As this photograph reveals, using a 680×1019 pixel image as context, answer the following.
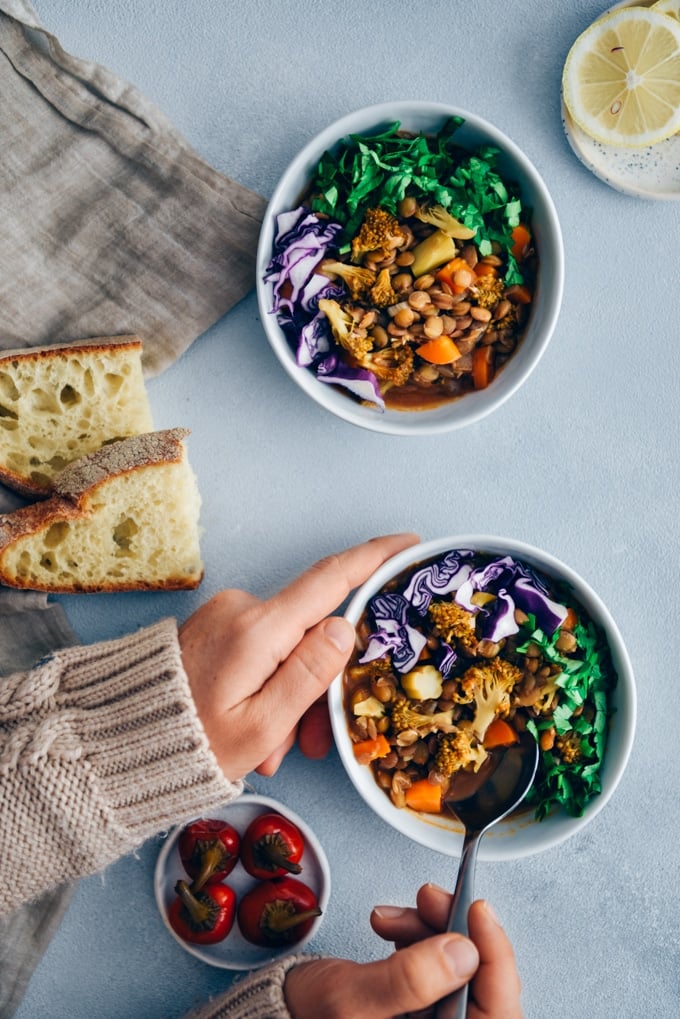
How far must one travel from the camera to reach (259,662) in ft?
6.49

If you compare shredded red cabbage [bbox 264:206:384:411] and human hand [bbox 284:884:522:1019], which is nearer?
human hand [bbox 284:884:522:1019]

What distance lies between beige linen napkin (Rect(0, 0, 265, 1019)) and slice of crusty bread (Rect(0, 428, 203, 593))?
0.37 feet

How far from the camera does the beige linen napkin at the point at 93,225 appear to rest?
218 centimetres

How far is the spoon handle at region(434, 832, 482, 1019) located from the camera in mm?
1884

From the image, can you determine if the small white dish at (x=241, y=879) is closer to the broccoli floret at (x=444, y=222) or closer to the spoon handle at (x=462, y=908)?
the spoon handle at (x=462, y=908)

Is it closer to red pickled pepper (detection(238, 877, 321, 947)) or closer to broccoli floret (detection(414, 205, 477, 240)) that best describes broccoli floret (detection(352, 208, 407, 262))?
broccoli floret (detection(414, 205, 477, 240))

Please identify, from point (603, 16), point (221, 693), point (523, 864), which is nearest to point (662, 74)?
point (603, 16)

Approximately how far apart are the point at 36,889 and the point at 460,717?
109cm

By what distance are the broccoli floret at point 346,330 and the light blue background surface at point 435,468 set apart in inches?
10.5

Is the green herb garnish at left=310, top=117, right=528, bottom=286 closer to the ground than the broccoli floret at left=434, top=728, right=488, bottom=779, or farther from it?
farther from it

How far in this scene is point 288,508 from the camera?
2.35 meters

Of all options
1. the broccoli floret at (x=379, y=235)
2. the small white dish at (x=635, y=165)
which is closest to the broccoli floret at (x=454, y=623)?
the broccoli floret at (x=379, y=235)

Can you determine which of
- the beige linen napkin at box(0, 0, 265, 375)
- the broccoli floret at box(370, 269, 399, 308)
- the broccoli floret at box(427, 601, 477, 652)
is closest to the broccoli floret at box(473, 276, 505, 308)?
the broccoli floret at box(370, 269, 399, 308)

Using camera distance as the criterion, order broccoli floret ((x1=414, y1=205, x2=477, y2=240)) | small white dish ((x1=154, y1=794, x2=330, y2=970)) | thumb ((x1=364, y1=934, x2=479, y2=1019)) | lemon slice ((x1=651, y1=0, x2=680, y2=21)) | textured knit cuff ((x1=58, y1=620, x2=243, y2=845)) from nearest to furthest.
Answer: thumb ((x1=364, y1=934, x2=479, y2=1019)) < textured knit cuff ((x1=58, y1=620, x2=243, y2=845)) < broccoli floret ((x1=414, y1=205, x2=477, y2=240)) < lemon slice ((x1=651, y1=0, x2=680, y2=21)) < small white dish ((x1=154, y1=794, x2=330, y2=970))
